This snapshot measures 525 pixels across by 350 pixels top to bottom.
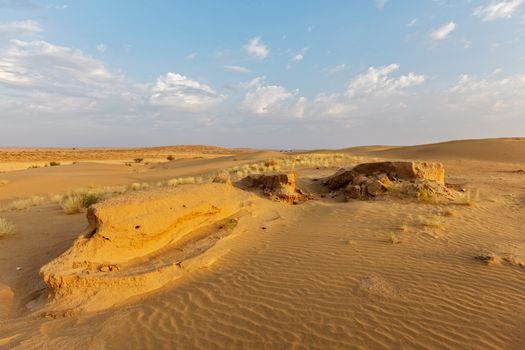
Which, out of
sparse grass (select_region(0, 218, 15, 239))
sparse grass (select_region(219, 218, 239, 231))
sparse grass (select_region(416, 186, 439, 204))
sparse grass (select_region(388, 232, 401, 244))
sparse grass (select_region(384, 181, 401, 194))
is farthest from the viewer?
sparse grass (select_region(384, 181, 401, 194))

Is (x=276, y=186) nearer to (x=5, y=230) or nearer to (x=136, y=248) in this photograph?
(x=136, y=248)

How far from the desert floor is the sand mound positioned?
0.86ft

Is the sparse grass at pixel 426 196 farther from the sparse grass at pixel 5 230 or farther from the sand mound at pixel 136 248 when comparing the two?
the sparse grass at pixel 5 230

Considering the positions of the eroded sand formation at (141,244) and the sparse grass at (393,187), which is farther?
the sparse grass at (393,187)

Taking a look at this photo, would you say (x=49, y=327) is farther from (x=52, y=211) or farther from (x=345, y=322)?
(x=52, y=211)

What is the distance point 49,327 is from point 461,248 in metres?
6.38

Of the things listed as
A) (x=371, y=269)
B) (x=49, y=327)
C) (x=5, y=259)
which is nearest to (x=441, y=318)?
(x=371, y=269)

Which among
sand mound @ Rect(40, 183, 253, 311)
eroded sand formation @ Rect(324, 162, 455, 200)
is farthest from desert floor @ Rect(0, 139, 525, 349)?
eroded sand formation @ Rect(324, 162, 455, 200)

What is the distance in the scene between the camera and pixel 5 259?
665 centimetres

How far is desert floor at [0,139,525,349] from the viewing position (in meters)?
3.87

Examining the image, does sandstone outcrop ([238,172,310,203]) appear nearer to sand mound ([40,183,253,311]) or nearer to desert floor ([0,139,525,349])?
desert floor ([0,139,525,349])

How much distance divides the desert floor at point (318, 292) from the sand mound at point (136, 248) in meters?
0.26

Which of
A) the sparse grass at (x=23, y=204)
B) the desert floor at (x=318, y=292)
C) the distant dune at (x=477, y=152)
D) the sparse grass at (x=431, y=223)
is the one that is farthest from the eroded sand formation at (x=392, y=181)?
the distant dune at (x=477, y=152)

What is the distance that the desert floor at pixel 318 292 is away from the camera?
3867mm
